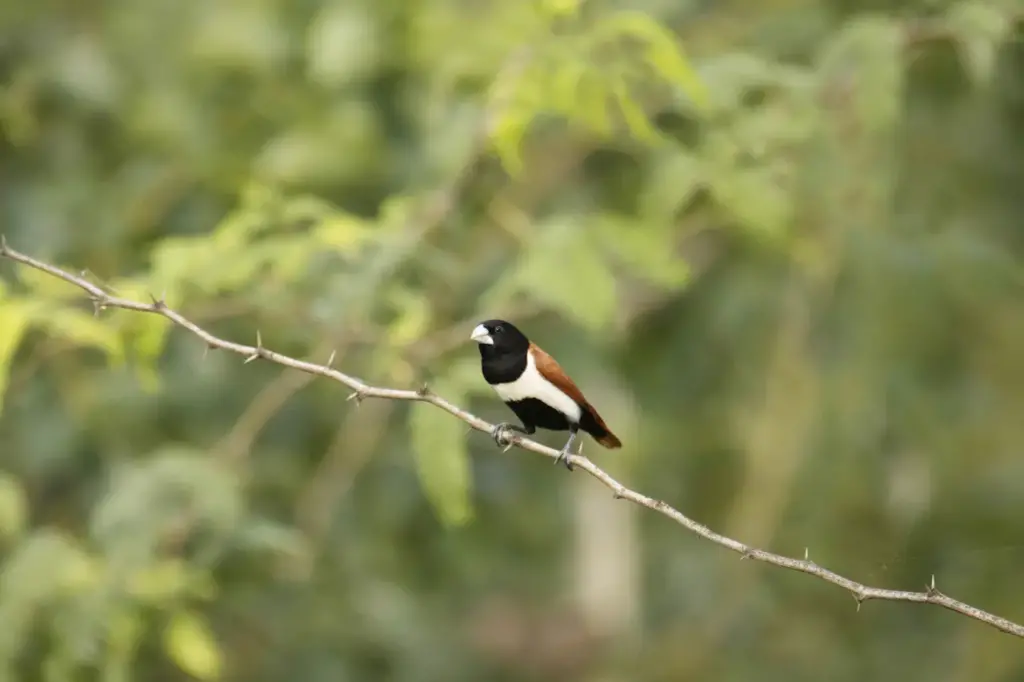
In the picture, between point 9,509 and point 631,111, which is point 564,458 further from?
point 9,509

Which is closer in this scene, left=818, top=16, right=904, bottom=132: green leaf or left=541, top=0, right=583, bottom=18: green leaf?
left=541, top=0, right=583, bottom=18: green leaf

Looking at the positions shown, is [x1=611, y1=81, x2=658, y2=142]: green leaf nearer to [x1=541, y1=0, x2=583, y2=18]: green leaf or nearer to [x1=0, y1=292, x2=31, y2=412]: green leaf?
[x1=541, y1=0, x2=583, y2=18]: green leaf

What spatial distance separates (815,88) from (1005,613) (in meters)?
2.10

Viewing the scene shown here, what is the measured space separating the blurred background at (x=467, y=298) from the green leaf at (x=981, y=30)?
0.8 inches

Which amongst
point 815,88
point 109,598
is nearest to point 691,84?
point 815,88

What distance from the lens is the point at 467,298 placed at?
4582 mm

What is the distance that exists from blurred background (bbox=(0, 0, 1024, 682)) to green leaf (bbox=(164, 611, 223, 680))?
12 mm

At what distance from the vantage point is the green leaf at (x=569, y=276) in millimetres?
3154

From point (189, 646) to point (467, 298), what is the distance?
1.66 metres

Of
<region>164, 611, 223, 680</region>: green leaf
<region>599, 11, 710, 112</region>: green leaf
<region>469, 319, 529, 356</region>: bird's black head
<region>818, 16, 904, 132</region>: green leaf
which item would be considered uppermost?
<region>818, 16, 904, 132</region>: green leaf

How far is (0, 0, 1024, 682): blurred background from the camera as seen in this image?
343 cm

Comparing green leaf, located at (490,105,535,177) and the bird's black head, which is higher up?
green leaf, located at (490,105,535,177)

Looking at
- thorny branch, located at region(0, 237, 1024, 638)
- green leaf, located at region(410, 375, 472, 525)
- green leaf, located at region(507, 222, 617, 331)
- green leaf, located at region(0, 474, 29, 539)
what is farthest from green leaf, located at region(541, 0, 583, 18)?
green leaf, located at region(0, 474, 29, 539)

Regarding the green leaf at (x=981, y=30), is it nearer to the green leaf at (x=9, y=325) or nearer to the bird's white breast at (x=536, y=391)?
the bird's white breast at (x=536, y=391)
